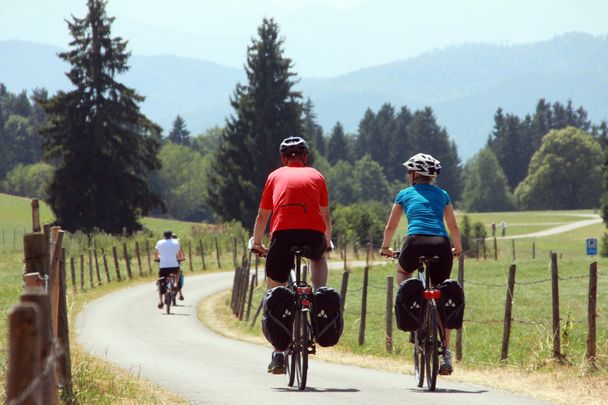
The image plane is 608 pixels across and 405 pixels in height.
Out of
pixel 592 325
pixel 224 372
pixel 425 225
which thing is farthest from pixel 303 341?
pixel 592 325

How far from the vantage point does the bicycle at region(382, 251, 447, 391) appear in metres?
10.0

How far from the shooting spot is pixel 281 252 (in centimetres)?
982

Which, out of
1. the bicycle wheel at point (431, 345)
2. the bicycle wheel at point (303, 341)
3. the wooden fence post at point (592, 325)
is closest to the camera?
the bicycle wheel at point (303, 341)

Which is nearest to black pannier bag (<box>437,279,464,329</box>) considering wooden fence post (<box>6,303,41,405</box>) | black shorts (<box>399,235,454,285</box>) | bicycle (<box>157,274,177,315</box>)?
black shorts (<box>399,235,454,285</box>)

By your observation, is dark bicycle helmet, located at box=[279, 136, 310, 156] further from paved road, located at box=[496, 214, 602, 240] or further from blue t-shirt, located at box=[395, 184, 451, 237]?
paved road, located at box=[496, 214, 602, 240]

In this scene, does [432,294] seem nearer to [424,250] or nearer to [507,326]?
[424,250]

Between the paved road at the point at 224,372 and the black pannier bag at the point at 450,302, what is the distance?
68 centimetres

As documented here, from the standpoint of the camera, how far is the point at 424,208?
34.0 feet

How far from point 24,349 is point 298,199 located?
17.7 feet

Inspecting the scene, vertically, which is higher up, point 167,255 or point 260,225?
point 260,225

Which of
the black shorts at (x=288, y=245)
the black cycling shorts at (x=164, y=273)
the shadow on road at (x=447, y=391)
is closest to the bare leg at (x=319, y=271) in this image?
the black shorts at (x=288, y=245)

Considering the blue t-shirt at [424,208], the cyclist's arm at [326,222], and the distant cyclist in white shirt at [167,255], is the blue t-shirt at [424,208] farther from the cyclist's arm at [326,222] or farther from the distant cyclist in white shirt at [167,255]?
the distant cyclist in white shirt at [167,255]

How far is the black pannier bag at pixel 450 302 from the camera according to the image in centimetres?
1014

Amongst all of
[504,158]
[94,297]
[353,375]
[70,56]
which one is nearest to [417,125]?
[504,158]
